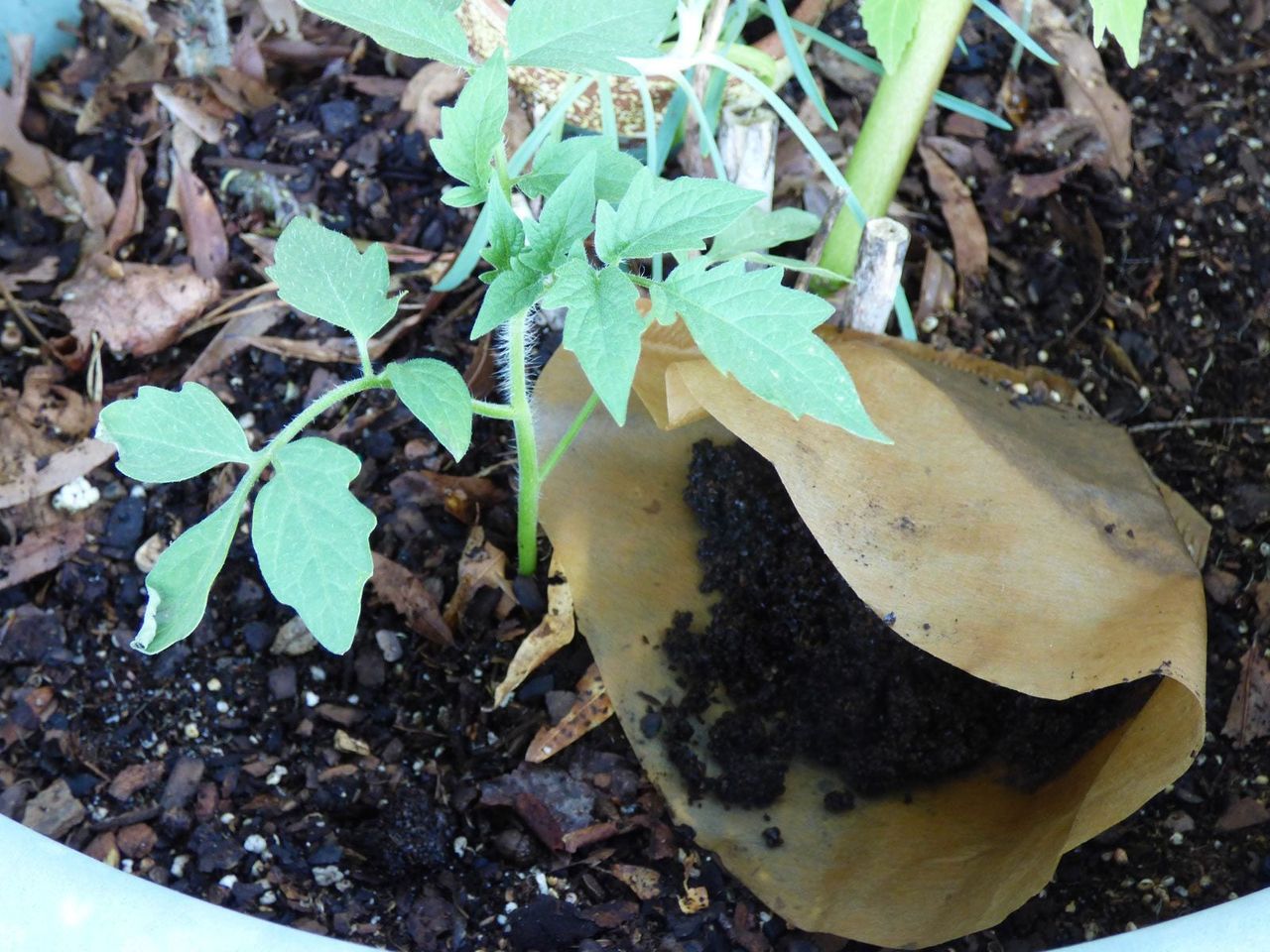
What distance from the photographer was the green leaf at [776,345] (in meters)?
0.79

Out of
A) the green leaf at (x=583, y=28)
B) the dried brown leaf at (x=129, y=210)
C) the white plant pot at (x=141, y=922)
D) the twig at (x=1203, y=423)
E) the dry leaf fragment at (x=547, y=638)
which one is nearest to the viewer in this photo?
the white plant pot at (x=141, y=922)

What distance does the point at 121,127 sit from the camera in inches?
61.5

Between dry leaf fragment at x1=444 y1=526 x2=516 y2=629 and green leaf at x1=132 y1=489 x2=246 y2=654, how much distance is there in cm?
39

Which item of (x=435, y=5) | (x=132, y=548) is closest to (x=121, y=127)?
(x=132, y=548)

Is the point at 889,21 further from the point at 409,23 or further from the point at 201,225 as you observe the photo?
the point at 201,225

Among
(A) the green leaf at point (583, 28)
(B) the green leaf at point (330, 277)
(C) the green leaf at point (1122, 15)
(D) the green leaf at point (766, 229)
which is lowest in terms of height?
(B) the green leaf at point (330, 277)

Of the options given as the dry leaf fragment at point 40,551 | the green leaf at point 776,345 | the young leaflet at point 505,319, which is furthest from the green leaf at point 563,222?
the dry leaf fragment at point 40,551

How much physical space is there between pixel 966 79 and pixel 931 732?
0.92 meters

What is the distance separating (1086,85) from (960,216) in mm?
272

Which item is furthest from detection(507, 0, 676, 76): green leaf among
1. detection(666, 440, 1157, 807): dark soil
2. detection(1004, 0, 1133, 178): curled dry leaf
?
detection(1004, 0, 1133, 178): curled dry leaf

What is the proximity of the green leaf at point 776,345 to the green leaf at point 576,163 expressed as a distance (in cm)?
15

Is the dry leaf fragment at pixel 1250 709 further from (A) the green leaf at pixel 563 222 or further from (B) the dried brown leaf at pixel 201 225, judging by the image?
(B) the dried brown leaf at pixel 201 225

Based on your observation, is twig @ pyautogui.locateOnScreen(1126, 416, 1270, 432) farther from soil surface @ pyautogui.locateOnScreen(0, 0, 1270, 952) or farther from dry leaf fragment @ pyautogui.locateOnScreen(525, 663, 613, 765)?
dry leaf fragment @ pyautogui.locateOnScreen(525, 663, 613, 765)

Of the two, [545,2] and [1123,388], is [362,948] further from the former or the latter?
[1123,388]
